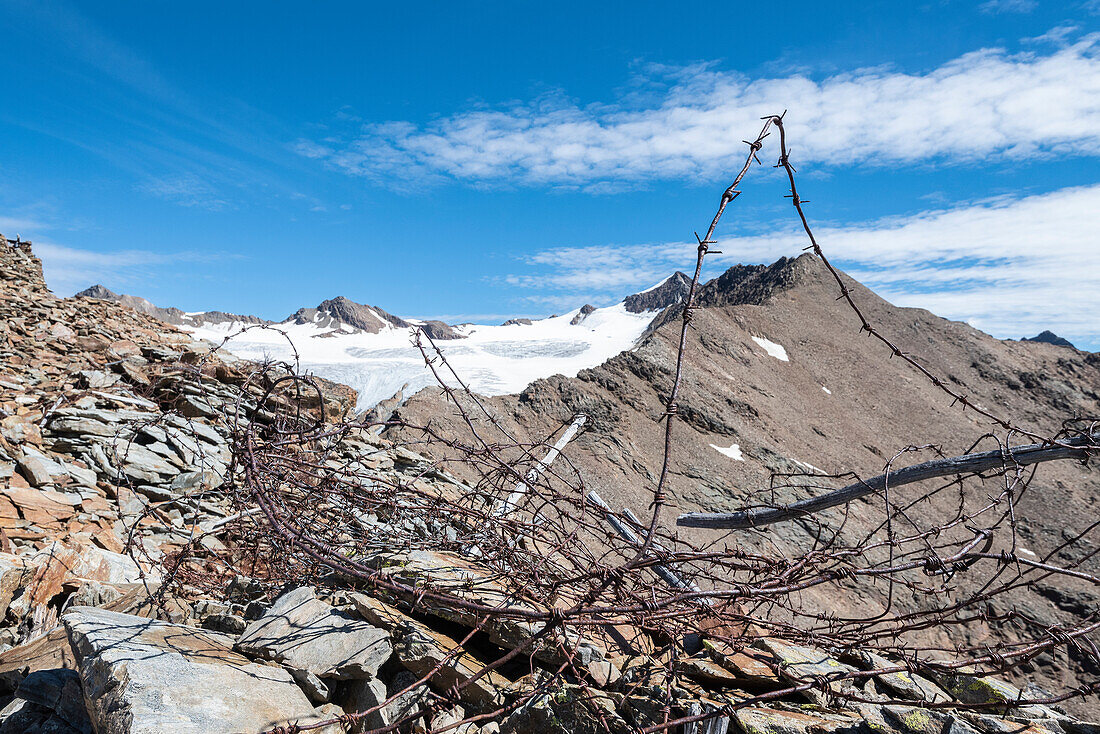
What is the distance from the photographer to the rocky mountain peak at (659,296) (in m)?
85.2

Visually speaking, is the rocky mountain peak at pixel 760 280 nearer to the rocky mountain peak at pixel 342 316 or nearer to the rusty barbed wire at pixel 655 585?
the rusty barbed wire at pixel 655 585

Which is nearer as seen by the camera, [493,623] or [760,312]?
[493,623]

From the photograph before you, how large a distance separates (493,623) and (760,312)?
31735 mm

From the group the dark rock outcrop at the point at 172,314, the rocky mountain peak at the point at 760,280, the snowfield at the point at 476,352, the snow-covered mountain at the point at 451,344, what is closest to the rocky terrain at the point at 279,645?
the snow-covered mountain at the point at 451,344

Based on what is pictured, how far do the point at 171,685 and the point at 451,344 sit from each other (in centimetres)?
5973

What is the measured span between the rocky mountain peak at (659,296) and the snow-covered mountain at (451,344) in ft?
0.50

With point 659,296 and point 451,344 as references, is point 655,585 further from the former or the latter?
point 659,296

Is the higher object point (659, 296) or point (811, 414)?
point (659, 296)

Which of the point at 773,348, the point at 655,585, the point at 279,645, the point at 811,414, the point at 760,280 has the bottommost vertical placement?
the point at 811,414

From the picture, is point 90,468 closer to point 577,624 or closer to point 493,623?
point 493,623

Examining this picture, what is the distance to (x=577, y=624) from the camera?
6.14ft

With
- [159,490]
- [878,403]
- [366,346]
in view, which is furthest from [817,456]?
[366,346]

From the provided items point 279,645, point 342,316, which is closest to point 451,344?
point 342,316

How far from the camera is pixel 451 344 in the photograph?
60.8 metres
